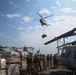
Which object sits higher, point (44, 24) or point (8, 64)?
point (44, 24)

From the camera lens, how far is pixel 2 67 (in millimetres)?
15031

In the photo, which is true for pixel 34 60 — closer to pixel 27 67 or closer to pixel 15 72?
pixel 27 67

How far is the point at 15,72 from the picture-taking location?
16.6 m

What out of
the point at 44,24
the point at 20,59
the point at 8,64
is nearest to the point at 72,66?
the point at 20,59

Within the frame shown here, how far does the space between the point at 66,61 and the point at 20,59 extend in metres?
5.06

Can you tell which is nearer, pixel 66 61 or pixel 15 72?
pixel 15 72

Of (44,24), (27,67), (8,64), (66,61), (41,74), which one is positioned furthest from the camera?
(44,24)

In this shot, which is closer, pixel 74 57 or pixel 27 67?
pixel 27 67

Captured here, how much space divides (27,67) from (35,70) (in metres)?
1.02

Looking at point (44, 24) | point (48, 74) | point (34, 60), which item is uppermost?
point (44, 24)

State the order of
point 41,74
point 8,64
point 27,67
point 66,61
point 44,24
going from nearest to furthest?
point 8,64
point 27,67
point 41,74
point 66,61
point 44,24

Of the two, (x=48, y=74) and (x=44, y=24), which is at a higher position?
(x=44, y=24)

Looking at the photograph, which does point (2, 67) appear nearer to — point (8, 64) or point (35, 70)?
point (8, 64)

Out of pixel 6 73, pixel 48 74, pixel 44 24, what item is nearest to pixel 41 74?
pixel 48 74
